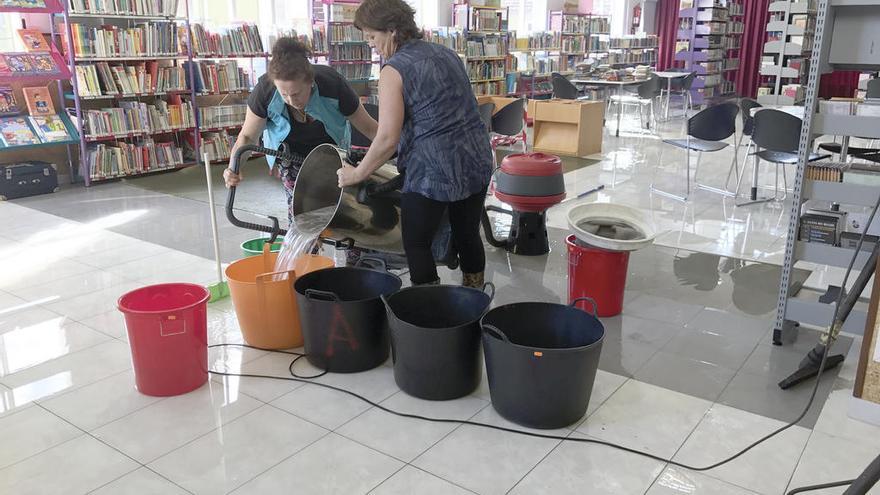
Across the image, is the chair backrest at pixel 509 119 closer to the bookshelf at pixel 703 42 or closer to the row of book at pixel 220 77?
the row of book at pixel 220 77

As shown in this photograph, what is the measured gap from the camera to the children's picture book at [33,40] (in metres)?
6.07

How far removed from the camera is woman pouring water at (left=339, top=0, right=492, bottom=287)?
2691 millimetres

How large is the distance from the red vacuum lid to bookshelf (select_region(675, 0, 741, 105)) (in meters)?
11.4

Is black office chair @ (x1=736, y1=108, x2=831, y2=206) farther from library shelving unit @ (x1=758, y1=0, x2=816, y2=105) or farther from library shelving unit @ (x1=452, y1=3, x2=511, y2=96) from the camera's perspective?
library shelving unit @ (x1=758, y1=0, x2=816, y2=105)

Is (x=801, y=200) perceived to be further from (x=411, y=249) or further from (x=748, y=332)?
(x=411, y=249)

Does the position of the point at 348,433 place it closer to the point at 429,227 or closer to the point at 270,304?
the point at 270,304

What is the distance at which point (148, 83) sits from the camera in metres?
6.69

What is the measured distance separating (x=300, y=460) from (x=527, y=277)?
82.8 inches

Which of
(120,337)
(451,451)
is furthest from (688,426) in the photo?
(120,337)

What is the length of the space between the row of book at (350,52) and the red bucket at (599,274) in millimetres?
5922

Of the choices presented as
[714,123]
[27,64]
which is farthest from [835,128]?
[27,64]

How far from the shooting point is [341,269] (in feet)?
9.73

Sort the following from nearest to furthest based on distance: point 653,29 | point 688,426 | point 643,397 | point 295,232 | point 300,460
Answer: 1. point 300,460
2. point 688,426
3. point 643,397
4. point 295,232
5. point 653,29

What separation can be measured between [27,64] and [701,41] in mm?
12411
